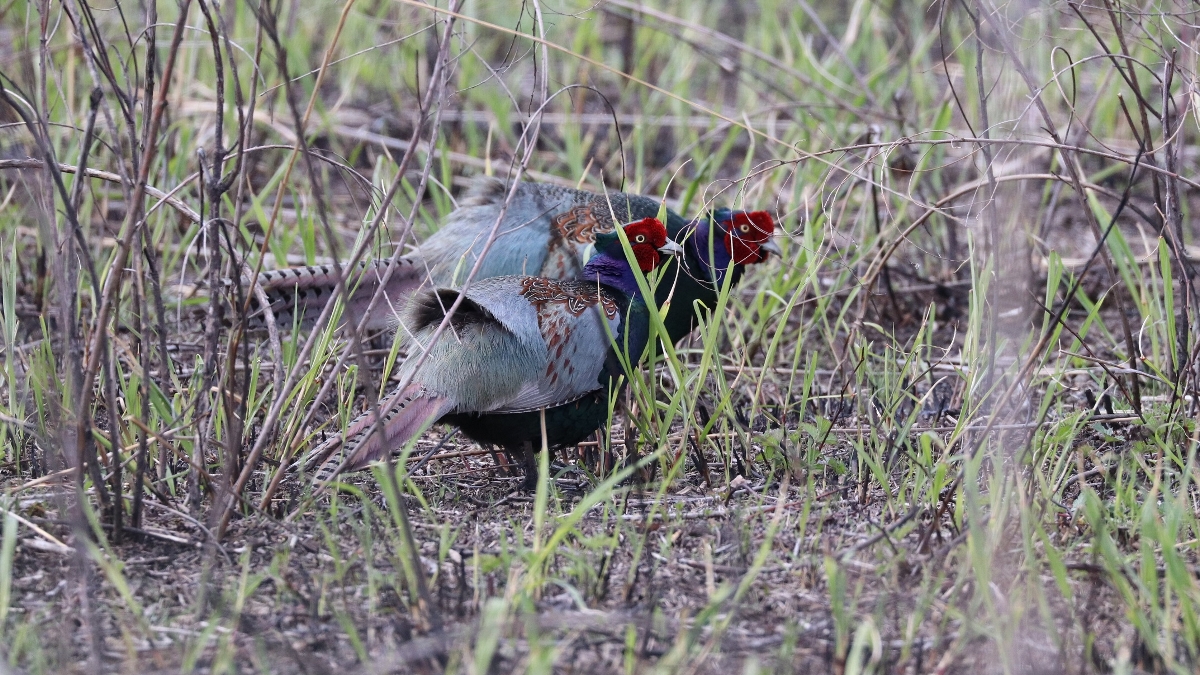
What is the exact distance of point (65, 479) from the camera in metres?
2.79

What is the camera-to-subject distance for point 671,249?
3514 mm

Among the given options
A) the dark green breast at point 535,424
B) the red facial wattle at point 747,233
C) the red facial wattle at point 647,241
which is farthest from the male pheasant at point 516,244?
the dark green breast at point 535,424

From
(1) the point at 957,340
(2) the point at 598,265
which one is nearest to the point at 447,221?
(2) the point at 598,265

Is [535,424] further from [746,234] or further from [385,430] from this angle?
[746,234]

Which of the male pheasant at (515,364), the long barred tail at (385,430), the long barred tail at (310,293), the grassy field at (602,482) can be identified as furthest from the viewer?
the long barred tail at (310,293)

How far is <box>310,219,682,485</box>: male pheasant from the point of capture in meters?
3.07

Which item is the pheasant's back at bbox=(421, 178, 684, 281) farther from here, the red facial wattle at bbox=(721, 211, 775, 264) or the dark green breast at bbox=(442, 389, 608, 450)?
the dark green breast at bbox=(442, 389, 608, 450)

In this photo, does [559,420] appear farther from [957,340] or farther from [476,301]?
[957,340]

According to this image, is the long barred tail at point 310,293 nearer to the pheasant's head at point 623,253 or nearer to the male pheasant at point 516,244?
the male pheasant at point 516,244

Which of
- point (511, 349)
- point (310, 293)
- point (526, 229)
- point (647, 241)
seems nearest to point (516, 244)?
point (526, 229)

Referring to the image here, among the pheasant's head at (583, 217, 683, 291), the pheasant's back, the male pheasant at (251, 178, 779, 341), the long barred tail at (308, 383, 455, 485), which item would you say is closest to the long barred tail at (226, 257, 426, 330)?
the male pheasant at (251, 178, 779, 341)

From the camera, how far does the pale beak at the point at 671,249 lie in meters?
3.50

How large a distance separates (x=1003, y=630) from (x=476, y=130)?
14.4 ft

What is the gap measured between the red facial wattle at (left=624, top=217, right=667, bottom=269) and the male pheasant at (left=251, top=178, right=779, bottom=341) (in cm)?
44
